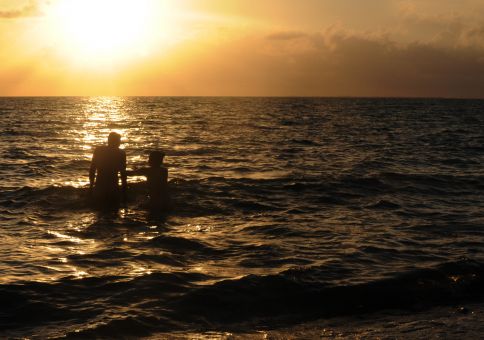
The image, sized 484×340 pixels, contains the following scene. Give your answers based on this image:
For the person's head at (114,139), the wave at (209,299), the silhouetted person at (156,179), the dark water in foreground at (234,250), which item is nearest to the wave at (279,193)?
the dark water in foreground at (234,250)

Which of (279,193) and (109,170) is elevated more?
(109,170)

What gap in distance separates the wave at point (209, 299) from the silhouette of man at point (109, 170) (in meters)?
4.67

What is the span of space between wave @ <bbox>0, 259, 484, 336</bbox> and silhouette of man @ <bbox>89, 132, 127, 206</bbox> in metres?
4.67

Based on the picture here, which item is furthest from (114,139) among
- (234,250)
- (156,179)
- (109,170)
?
(234,250)

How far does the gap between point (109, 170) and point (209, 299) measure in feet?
19.5

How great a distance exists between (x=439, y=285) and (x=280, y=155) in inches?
770

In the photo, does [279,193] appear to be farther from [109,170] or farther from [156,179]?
[109,170]

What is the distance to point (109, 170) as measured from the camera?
13008 mm

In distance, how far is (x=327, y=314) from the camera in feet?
25.2

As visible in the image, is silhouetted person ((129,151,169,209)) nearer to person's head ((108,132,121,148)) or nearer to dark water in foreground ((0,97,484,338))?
dark water in foreground ((0,97,484,338))

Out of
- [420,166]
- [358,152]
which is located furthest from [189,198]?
[358,152]

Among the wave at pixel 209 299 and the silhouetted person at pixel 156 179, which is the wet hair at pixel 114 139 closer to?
the silhouetted person at pixel 156 179

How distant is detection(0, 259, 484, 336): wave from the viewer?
23.8 ft

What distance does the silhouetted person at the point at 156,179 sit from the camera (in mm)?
12961
